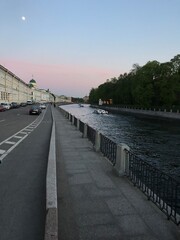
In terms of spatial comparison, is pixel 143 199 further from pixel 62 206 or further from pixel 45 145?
pixel 45 145

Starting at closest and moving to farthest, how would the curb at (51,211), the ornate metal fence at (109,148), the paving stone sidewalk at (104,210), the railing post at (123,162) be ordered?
the curb at (51,211) → the paving stone sidewalk at (104,210) → the railing post at (123,162) → the ornate metal fence at (109,148)

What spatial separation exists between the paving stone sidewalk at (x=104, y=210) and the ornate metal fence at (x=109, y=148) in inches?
38.2

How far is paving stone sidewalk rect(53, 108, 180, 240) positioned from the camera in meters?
5.01

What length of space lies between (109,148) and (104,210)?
209 inches

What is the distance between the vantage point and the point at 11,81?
335 feet

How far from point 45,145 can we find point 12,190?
8103 mm

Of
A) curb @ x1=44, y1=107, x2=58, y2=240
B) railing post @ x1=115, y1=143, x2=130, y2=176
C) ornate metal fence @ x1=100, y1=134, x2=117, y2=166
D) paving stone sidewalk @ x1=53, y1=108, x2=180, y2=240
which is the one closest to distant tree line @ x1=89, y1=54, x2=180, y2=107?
ornate metal fence @ x1=100, y1=134, x2=117, y2=166

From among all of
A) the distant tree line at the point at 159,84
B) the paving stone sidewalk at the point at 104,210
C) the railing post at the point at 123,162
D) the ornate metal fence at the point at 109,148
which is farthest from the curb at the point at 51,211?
the distant tree line at the point at 159,84

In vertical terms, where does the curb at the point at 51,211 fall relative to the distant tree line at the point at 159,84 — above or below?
below

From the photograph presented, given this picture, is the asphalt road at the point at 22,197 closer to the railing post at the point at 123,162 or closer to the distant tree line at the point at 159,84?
the railing post at the point at 123,162

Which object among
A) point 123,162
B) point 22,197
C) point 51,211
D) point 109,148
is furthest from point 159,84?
point 51,211

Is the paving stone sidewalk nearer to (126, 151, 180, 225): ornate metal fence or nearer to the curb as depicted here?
(126, 151, 180, 225): ornate metal fence

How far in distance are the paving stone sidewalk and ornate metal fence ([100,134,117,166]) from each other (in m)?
0.97

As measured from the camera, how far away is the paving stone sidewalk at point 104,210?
197 inches
